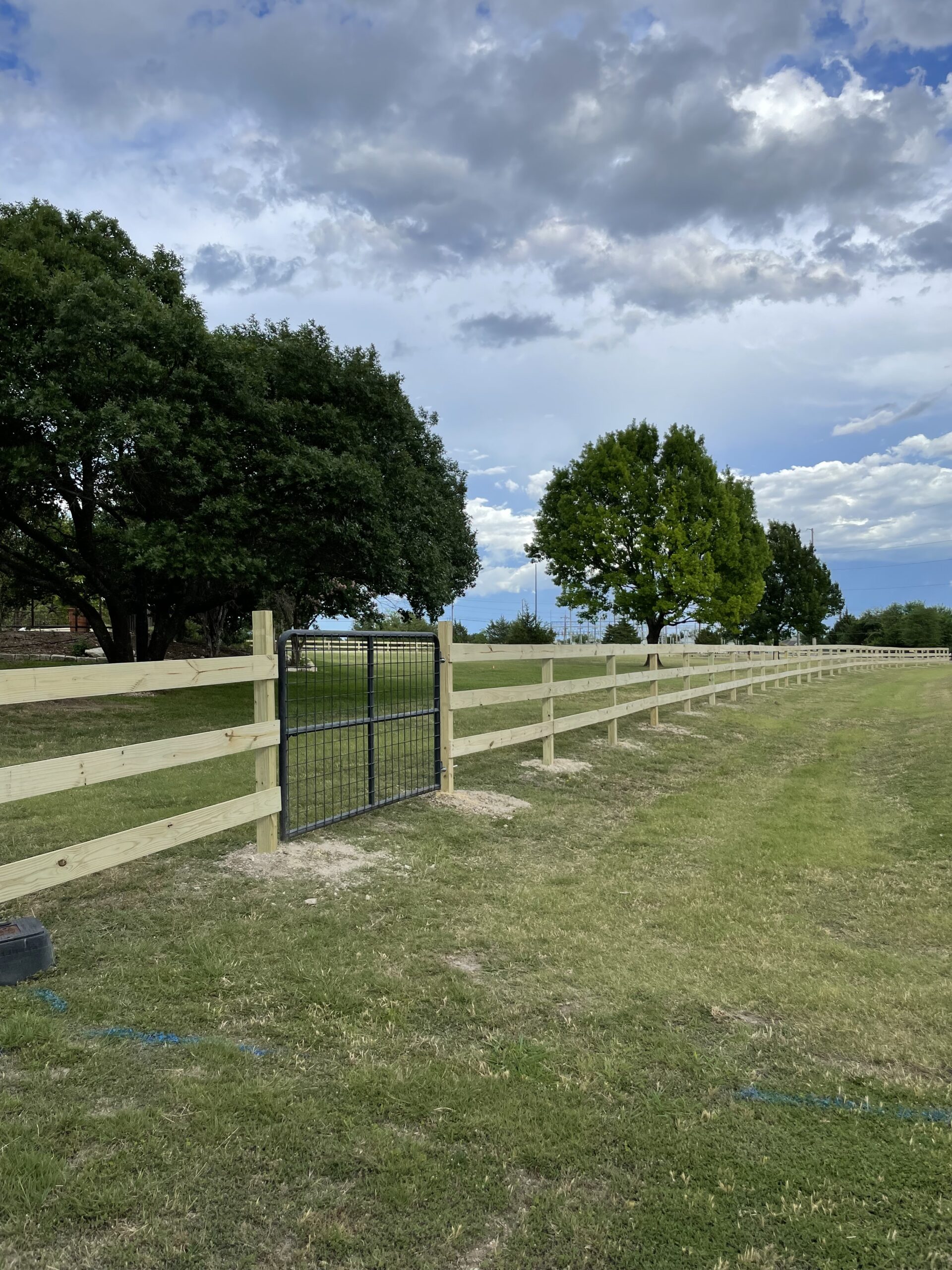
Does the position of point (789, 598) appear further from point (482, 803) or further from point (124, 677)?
point (124, 677)

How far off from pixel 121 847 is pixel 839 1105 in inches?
132

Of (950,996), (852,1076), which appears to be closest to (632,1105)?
(852,1076)

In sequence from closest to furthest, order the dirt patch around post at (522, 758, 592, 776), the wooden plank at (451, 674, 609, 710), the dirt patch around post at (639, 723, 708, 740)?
the wooden plank at (451, 674, 609, 710) → the dirt patch around post at (522, 758, 592, 776) → the dirt patch around post at (639, 723, 708, 740)

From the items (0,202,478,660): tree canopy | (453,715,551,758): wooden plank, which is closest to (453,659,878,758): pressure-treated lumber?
(453,715,551,758): wooden plank

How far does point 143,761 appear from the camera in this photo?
13.4 feet

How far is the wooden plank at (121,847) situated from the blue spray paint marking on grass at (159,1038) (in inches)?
35.9

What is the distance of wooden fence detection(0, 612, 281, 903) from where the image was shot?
3.56 metres

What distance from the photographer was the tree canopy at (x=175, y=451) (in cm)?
1245

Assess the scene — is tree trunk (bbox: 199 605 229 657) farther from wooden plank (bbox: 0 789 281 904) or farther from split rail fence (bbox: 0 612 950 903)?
wooden plank (bbox: 0 789 281 904)

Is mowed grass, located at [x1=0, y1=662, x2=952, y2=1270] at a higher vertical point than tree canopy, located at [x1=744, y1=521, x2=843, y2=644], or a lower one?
lower

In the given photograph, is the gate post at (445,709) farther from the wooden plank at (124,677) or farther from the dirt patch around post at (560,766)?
the wooden plank at (124,677)

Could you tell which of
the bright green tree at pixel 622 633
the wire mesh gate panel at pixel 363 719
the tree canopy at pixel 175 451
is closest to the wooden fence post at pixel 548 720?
the wire mesh gate panel at pixel 363 719

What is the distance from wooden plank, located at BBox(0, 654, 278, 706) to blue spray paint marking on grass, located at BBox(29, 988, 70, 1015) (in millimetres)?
1203

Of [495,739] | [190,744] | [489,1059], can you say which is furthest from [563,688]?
[489,1059]
